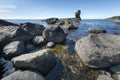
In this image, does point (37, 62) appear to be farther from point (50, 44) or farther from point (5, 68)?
point (50, 44)

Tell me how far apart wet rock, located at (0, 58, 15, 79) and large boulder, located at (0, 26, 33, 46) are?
361 cm

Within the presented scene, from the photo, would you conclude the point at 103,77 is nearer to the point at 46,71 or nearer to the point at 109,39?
the point at 46,71

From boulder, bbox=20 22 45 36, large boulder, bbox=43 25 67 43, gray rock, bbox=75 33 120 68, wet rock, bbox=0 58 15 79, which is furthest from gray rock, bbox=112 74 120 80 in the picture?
boulder, bbox=20 22 45 36

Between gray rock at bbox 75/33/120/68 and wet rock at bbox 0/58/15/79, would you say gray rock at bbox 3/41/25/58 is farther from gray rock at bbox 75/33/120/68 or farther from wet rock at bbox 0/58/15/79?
gray rock at bbox 75/33/120/68

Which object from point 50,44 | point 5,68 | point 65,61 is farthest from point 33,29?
point 5,68

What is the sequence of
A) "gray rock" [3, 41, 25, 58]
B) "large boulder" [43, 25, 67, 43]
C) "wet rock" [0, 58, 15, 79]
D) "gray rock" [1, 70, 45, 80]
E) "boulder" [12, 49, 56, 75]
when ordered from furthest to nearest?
"large boulder" [43, 25, 67, 43], "gray rock" [3, 41, 25, 58], "wet rock" [0, 58, 15, 79], "boulder" [12, 49, 56, 75], "gray rock" [1, 70, 45, 80]

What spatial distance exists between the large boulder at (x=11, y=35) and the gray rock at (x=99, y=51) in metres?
7.02

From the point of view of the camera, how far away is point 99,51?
42.7 ft

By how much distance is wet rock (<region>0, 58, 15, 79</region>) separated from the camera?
1173 centimetres

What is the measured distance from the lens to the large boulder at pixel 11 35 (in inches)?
696

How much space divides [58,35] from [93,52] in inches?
300

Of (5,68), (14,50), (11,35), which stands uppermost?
(11,35)

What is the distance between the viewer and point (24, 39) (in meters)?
19.0

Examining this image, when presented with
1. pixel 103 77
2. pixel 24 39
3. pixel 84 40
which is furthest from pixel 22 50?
pixel 103 77
